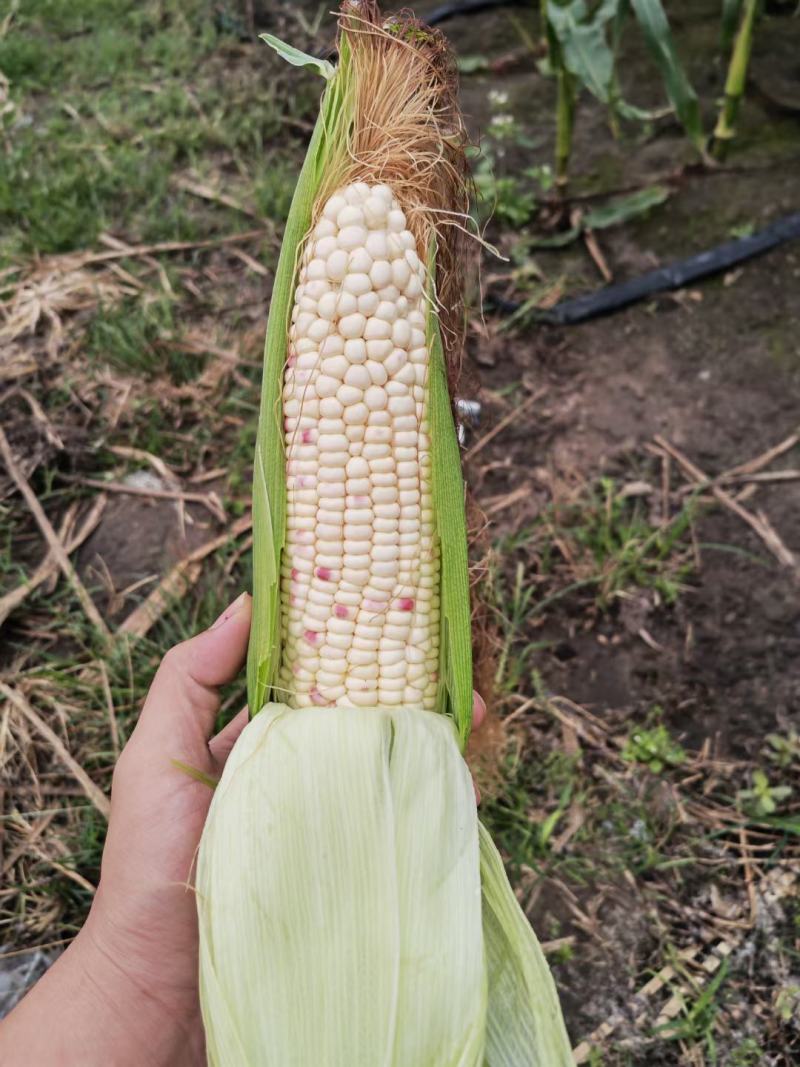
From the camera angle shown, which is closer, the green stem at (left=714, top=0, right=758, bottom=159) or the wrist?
the wrist

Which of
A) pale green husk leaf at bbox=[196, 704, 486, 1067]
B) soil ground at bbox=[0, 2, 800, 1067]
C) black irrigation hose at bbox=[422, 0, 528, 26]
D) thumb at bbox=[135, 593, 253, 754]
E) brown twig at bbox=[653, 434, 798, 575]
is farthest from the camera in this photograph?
black irrigation hose at bbox=[422, 0, 528, 26]

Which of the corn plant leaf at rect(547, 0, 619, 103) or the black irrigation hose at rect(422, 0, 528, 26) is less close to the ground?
the black irrigation hose at rect(422, 0, 528, 26)

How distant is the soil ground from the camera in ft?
7.04

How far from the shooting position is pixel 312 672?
1.58 meters

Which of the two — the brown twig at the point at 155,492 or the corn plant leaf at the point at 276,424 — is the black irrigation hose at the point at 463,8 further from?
the corn plant leaf at the point at 276,424

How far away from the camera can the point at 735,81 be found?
3535 mm

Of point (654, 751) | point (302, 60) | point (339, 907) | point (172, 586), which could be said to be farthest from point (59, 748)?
point (302, 60)

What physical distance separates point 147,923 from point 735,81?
3.71 meters

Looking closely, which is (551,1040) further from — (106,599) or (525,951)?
(106,599)

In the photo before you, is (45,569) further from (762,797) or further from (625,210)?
(625,210)

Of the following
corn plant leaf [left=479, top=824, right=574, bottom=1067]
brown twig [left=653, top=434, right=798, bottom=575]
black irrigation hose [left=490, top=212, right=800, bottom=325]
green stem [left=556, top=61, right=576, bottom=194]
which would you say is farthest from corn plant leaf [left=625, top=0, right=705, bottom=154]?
corn plant leaf [left=479, top=824, right=574, bottom=1067]

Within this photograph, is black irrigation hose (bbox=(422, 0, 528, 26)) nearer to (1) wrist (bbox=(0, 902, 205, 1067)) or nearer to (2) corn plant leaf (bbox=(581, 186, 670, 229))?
(2) corn plant leaf (bbox=(581, 186, 670, 229))

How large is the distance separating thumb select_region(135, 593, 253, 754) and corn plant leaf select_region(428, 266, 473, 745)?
46 centimetres

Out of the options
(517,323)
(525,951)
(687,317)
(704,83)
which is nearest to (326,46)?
(704,83)
